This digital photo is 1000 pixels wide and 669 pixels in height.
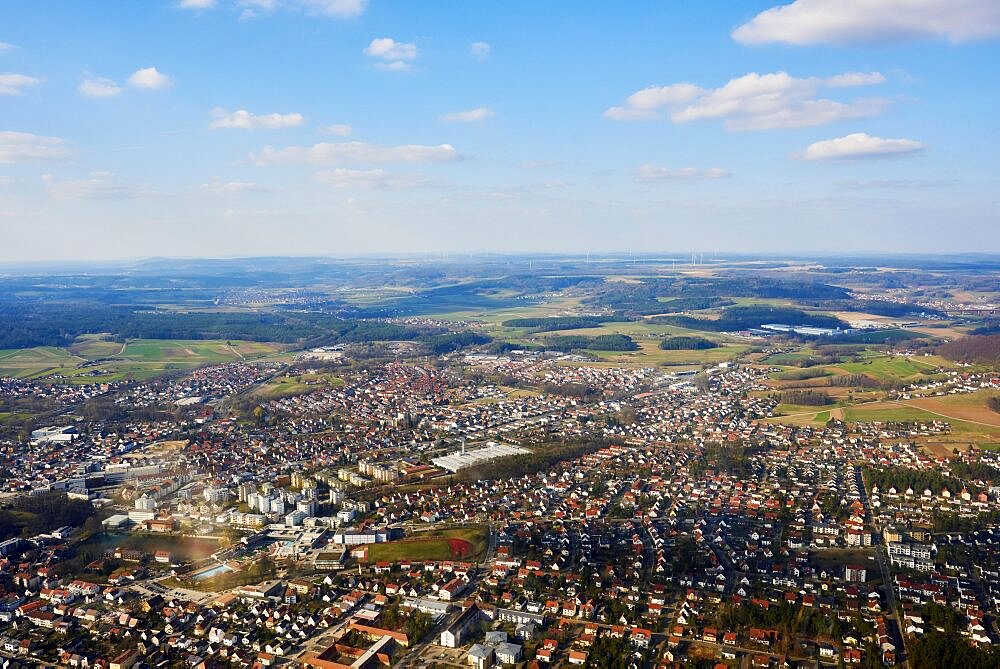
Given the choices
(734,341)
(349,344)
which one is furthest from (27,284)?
(734,341)

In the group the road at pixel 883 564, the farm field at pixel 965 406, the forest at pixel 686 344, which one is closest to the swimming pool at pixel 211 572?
the road at pixel 883 564

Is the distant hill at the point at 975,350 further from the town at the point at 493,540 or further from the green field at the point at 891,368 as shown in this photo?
the town at the point at 493,540

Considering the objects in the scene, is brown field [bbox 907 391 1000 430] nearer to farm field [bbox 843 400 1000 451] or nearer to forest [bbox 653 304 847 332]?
farm field [bbox 843 400 1000 451]

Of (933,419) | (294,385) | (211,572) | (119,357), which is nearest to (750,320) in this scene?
(933,419)

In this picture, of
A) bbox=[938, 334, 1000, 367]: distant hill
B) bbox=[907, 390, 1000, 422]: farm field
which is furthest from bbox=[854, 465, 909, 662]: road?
bbox=[938, 334, 1000, 367]: distant hill

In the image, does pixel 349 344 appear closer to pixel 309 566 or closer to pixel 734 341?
pixel 734 341
